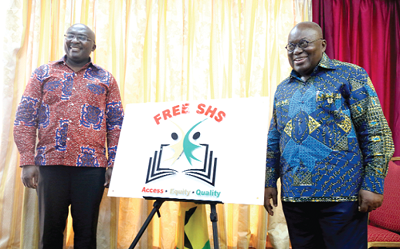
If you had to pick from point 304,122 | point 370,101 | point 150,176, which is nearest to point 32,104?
point 150,176

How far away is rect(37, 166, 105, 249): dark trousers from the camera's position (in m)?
1.69

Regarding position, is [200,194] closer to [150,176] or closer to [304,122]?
[150,176]

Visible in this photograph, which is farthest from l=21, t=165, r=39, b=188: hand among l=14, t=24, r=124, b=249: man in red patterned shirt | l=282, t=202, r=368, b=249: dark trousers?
l=282, t=202, r=368, b=249: dark trousers

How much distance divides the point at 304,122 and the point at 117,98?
123 cm

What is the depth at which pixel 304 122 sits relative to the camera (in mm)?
1287

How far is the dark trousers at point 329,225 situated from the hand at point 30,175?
4.73ft

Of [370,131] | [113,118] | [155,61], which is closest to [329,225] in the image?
[370,131]

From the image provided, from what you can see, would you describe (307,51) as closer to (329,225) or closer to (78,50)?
(329,225)

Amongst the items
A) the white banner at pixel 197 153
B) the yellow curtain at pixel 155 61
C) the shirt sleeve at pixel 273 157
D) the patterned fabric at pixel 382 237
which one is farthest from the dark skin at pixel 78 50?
the patterned fabric at pixel 382 237

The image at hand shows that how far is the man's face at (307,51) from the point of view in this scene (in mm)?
1339

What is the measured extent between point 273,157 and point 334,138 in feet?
1.13

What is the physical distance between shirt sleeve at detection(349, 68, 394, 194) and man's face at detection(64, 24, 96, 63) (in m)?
1.56

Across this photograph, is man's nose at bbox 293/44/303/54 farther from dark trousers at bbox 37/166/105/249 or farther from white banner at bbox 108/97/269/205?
dark trousers at bbox 37/166/105/249

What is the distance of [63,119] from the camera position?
1.75m
